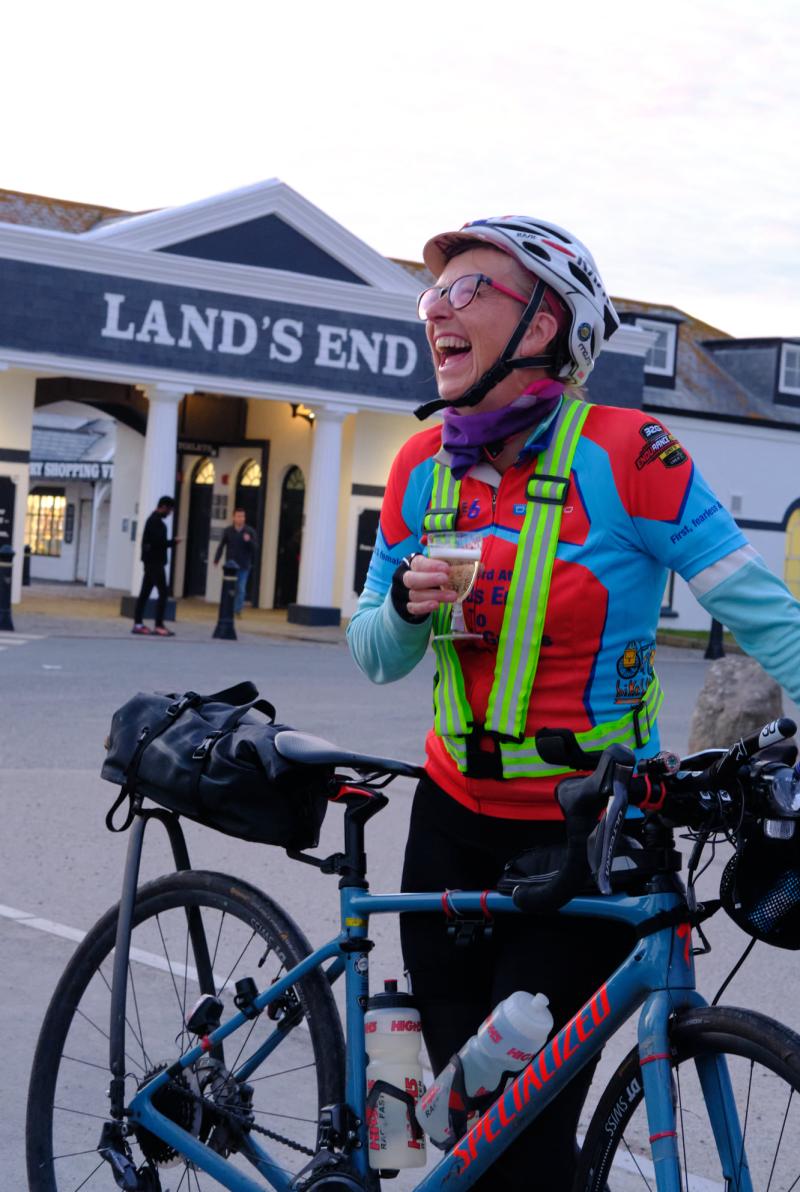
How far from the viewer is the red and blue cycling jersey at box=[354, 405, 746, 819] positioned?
279cm

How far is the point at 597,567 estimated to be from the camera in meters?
2.83

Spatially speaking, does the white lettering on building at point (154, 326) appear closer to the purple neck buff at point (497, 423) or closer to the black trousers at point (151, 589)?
the black trousers at point (151, 589)

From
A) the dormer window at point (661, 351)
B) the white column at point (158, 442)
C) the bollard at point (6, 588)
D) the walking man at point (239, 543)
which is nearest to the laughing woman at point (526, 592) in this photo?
the bollard at point (6, 588)

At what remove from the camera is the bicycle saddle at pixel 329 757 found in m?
2.95

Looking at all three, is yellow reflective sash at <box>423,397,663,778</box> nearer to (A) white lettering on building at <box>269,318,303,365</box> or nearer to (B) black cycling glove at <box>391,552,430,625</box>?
(B) black cycling glove at <box>391,552,430,625</box>

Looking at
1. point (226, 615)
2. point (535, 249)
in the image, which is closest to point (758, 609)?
point (535, 249)

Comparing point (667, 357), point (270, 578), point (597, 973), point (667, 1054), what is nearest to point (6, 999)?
point (597, 973)

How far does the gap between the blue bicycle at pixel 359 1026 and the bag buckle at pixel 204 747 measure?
209 mm

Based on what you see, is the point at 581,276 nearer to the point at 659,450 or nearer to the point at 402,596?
the point at 659,450

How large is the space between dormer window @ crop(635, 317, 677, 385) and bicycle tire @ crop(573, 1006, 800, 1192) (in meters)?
32.4

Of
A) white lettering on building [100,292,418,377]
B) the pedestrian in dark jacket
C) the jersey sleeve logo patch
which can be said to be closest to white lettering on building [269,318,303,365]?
white lettering on building [100,292,418,377]

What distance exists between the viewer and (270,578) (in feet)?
104

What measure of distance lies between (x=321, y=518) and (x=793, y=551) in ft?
44.4

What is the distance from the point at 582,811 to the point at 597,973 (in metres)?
0.52
